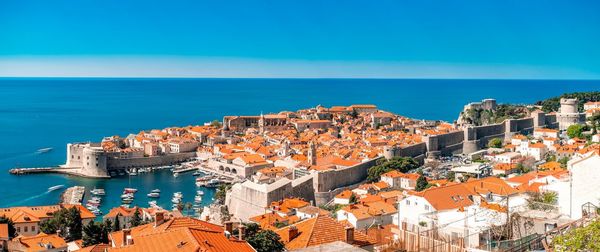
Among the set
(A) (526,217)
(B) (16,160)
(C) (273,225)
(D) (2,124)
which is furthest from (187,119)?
(A) (526,217)

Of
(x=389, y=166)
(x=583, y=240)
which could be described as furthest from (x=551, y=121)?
(x=583, y=240)

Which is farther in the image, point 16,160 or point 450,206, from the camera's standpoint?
point 16,160

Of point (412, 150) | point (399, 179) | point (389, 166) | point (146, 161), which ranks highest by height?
point (412, 150)

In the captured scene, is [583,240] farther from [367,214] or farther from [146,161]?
[146,161]

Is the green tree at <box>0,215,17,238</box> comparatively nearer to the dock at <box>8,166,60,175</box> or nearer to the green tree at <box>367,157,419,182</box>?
the green tree at <box>367,157,419,182</box>

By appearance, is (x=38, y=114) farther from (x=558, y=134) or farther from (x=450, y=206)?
(x=450, y=206)

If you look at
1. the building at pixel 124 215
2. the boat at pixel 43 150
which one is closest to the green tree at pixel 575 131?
the building at pixel 124 215
